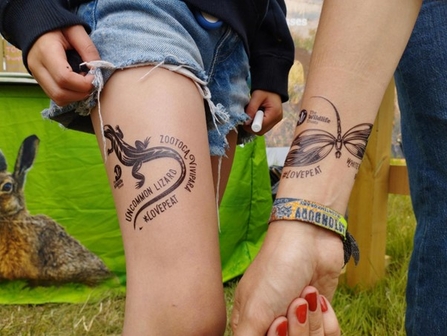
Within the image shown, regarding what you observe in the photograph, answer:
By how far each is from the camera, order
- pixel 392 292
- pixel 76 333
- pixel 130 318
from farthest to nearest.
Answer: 1. pixel 392 292
2. pixel 76 333
3. pixel 130 318

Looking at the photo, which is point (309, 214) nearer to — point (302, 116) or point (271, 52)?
point (302, 116)

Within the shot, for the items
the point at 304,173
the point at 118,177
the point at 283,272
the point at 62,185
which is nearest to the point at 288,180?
the point at 304,173

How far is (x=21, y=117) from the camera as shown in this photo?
74.5 inches

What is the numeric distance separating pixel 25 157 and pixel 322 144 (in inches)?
54.5

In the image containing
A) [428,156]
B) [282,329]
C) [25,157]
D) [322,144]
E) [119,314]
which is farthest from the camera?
[25,157]

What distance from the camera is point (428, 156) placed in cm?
109

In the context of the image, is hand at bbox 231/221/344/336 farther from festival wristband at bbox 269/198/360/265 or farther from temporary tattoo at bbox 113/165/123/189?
temporary tattoo at bbox 113/165/123/189

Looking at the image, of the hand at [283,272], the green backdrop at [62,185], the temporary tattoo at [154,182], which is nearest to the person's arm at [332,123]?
the hand at [283,272]

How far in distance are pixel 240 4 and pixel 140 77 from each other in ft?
0.88

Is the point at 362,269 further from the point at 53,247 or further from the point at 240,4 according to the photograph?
the point at 240,4

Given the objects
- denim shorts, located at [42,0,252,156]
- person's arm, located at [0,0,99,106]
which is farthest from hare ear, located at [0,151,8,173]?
person's arm, located at [0,0,99,106]

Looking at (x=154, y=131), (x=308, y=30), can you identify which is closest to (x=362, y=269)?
(x=154, y=131)

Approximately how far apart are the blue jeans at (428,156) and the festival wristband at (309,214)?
→ 0.40 m

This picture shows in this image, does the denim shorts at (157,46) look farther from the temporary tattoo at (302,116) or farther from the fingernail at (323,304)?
the fingernail at (323,304)
